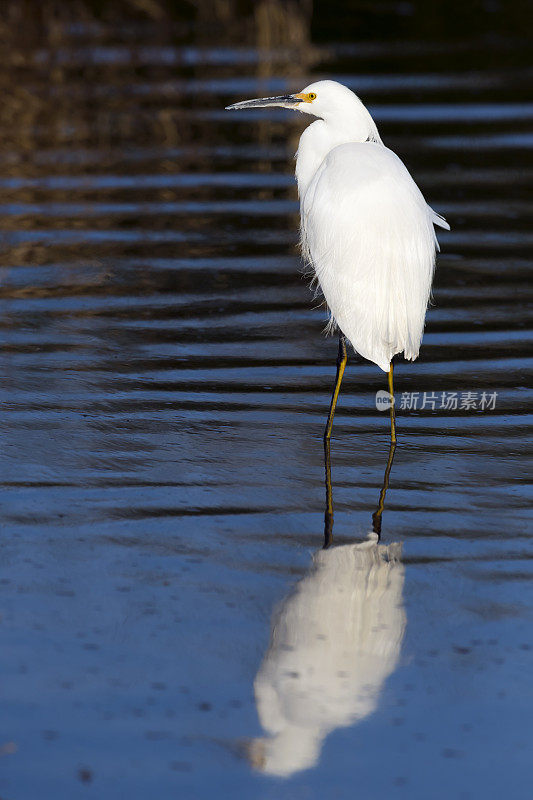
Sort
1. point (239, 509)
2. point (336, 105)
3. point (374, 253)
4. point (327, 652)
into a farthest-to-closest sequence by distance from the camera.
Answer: point (336, 105), point (374, 253), point (239, 509), point (327, 652)

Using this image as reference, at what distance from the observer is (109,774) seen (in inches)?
139

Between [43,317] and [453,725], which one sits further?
[43,317]

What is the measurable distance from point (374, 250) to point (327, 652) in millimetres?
2483

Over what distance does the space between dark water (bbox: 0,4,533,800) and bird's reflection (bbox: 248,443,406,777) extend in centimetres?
1

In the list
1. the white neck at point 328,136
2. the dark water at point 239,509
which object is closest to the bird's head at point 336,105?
the white neck at point 328,136

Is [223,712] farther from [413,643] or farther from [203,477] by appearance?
[203,477]

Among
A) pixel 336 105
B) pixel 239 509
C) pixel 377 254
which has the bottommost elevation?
pixel 239 509

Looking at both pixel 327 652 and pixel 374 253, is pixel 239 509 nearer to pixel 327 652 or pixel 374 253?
pixel 327 652

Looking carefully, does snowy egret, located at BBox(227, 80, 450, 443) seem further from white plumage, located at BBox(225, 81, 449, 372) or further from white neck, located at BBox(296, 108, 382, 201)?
white neck, located at BBox(296, 108, 382, 201)

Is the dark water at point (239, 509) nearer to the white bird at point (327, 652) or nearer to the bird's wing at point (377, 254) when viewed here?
the white bird at point (327, 652)

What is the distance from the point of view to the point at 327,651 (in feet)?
13.7

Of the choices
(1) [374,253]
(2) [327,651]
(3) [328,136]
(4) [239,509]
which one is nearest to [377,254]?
(1) [374,253]

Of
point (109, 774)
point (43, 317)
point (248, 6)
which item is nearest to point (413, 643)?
point (109, 774)

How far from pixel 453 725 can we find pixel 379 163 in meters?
3.21
